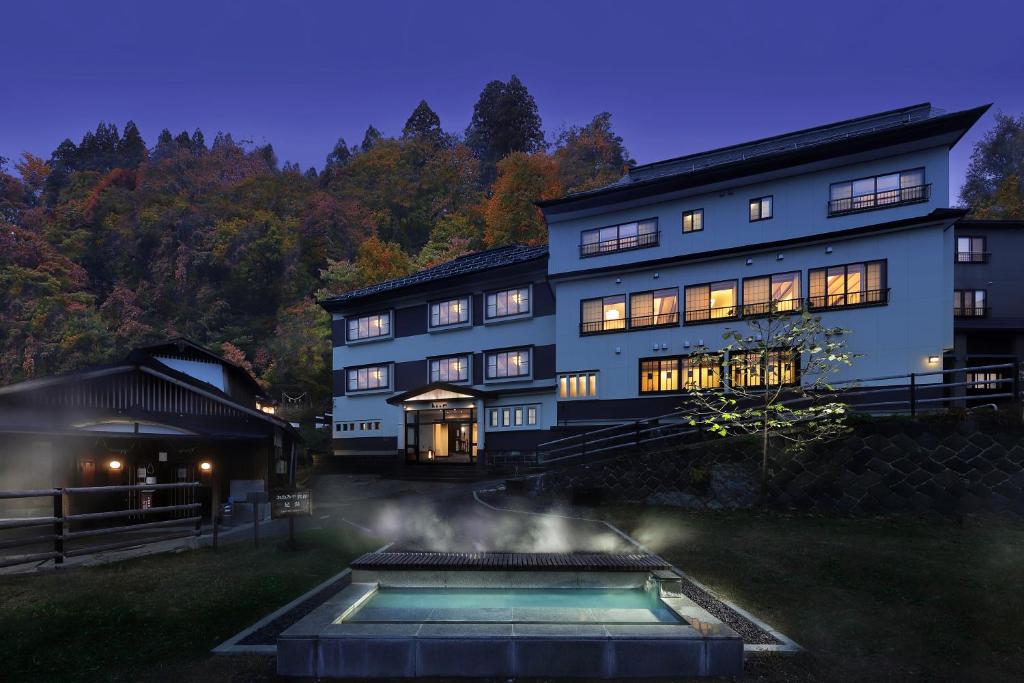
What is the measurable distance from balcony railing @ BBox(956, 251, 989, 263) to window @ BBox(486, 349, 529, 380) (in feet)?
79.9

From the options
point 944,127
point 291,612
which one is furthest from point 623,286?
point 291,612

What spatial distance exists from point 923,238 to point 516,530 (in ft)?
63.9

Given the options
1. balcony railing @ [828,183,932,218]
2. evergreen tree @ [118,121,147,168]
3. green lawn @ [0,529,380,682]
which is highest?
evergreen tree @ [118,121,147,168]

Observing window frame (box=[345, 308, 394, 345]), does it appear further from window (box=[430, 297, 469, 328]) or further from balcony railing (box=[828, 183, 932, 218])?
balcony railing (box=[828, 183, 932, 218])

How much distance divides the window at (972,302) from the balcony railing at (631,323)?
671 inches

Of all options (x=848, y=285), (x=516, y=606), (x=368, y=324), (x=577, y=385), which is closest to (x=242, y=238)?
(x=368, y=324)

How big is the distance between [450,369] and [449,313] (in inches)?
139

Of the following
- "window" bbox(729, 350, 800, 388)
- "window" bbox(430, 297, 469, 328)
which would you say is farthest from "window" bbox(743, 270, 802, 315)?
"window" bbox(430, 297, 469, 328)

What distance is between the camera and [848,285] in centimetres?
2298

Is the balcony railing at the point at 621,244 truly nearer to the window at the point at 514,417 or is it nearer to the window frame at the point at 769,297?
the window frame at the point at 769,297

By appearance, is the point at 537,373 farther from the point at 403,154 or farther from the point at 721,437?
the point at 403,154

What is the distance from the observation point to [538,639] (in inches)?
255

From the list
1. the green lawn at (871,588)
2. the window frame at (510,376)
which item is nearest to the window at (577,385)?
the window frame at (510,376)

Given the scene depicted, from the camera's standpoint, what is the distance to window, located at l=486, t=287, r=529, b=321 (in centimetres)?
3205
